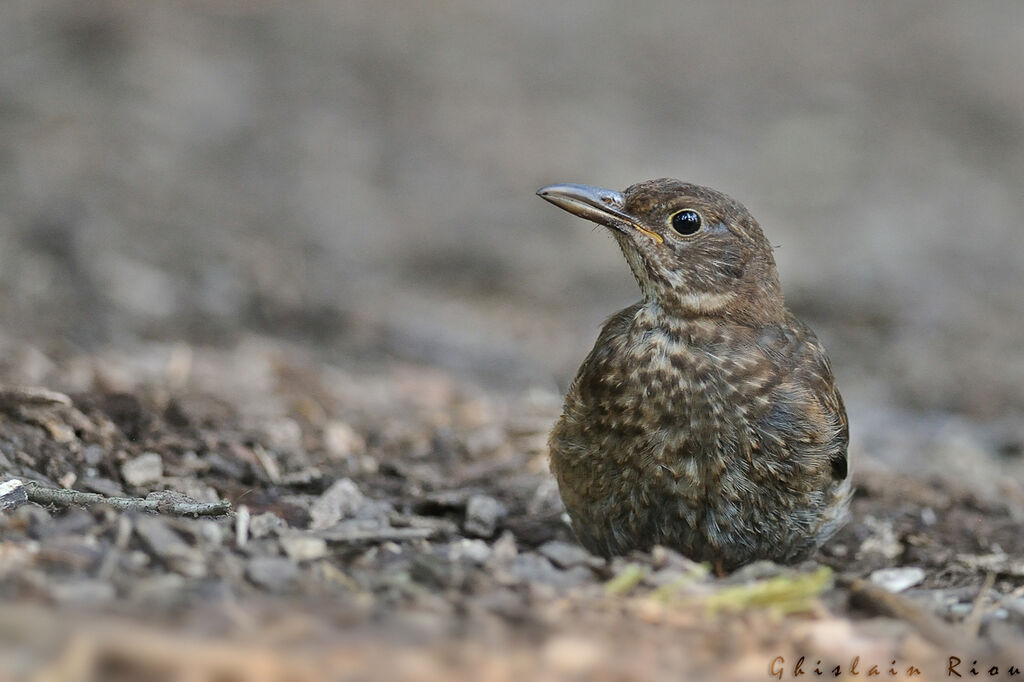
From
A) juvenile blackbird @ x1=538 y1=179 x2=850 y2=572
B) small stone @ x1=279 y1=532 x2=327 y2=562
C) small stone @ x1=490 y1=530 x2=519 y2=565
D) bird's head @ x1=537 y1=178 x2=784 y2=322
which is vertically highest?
bird's head @ x1=537 y1=178 x2=784 y2=322

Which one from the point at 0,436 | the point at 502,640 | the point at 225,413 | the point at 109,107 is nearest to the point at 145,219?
the point at 109,107

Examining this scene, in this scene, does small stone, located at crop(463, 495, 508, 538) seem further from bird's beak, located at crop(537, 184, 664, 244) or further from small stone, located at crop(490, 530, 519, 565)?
bird's beak, located at crop(537, 184, 664, 244)

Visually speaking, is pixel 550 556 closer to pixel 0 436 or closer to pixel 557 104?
pixel 0 436

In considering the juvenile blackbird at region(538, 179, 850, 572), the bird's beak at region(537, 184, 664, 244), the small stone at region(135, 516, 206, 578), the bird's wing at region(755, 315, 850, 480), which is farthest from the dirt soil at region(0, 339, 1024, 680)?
the bird's beak at region(537, 184, 664, 244)

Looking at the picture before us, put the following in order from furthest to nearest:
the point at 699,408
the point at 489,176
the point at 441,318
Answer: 1. the point at 489,176
2. the point at 441,318
3. the point at 699,408

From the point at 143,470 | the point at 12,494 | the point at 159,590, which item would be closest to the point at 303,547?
the point at 159,590

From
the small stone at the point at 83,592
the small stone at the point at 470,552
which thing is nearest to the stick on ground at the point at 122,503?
the small stone at the point at 470,552

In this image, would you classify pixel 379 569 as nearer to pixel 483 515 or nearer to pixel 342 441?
pixel 483 515
